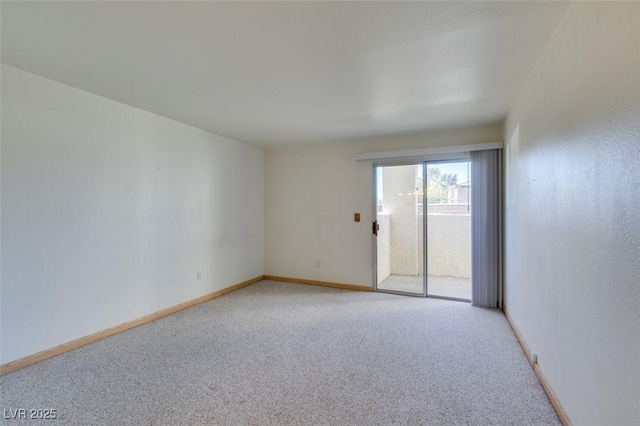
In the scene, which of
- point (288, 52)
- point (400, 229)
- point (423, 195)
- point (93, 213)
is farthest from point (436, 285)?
point (93, 213)

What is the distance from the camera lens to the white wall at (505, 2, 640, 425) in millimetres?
1190

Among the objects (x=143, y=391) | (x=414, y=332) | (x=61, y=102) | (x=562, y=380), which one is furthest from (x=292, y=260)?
(x=562, y=380)

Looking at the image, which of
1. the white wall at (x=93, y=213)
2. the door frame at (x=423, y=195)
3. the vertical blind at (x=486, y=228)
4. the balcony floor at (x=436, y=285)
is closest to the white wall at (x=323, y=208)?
the door frame at (x=423, y=195)

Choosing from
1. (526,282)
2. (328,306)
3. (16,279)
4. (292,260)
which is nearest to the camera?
(16,279)

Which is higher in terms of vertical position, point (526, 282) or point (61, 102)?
point (61, 102)

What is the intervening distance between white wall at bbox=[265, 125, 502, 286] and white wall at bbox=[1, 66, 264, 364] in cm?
126

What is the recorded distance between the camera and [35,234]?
104 inches

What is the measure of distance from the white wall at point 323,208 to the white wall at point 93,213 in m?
1.26

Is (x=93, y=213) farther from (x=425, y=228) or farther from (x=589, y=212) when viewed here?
(x=425, y=228)

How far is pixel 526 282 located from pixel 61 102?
4713 mm

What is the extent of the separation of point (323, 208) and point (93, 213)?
3.29 metres

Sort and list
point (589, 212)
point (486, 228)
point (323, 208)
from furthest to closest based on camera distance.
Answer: point (323, 208)
point (486, 228)
point (589, 212)

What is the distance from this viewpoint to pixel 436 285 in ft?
15.3

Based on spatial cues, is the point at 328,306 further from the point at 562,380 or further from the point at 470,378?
the point at 562,380
